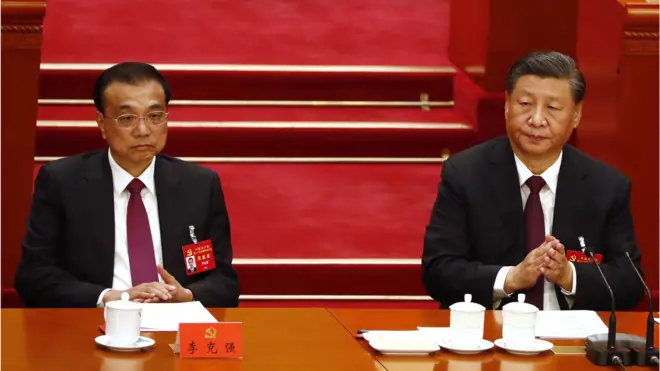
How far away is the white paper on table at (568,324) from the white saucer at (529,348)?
143 millimetres

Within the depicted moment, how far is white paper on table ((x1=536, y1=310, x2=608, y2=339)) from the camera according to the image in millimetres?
3129

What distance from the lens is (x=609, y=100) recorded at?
15.9ft

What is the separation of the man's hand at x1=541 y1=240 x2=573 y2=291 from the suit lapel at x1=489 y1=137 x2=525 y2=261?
7.9 inches

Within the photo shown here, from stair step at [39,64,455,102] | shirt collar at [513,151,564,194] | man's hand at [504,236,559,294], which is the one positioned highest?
stair step at [39,64,455,102]

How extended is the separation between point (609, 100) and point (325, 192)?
1.18 metres

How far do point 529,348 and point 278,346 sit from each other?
0.57 m

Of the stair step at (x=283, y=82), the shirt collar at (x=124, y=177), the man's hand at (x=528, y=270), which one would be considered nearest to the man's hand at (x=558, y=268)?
the man's hand at (x=528, y=270)

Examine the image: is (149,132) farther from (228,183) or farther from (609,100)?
(609,100)

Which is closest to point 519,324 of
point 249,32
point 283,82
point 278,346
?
point 278,346

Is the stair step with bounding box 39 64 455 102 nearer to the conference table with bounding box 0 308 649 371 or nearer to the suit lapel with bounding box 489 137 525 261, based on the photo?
the suit lapel with bounding box 489 137 525 261

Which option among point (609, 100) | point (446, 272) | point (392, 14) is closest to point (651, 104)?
point (609, 100)

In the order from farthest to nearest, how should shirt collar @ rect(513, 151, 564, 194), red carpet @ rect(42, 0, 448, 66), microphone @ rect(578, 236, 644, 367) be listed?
red carpet @ rect(42, 0, 448, 66), shirt collar @ rect(513, 151, 564, 194), microphone @ rect(578, 236, 644, 367)

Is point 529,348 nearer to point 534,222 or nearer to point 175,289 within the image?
point 534,222

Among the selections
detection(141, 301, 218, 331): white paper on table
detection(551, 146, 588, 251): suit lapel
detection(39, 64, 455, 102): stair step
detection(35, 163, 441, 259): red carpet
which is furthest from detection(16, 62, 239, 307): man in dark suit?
detection(39, 64, 455, 102): stair step
